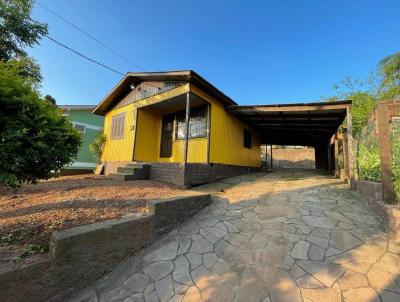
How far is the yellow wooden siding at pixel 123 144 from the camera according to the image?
966cm

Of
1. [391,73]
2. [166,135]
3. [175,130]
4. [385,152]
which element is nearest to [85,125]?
[166,135]

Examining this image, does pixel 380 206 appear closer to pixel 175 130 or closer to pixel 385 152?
pixel 385 152

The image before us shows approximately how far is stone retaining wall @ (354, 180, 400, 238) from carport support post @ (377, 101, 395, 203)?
175mm

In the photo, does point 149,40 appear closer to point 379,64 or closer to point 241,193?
point 241,193

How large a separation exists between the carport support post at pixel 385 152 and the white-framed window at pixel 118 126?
937 centimetres

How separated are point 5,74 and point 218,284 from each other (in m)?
3.73

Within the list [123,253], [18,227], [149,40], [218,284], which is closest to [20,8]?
[149,40]

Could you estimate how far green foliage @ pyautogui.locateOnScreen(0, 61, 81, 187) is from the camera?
2.73 meters

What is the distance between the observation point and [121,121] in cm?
1060

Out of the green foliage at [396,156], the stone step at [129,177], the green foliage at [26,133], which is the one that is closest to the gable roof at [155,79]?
the stone step at [129,177]

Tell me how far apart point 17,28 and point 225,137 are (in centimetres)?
1351

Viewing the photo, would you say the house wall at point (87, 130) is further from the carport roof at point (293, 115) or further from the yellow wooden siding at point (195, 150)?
the carport roof at point (293, 115)

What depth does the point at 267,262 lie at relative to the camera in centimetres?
286

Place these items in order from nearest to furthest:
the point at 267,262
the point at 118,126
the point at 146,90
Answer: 1. the point at 267,262
2. the point at 146,90
3. the point at 118,126
